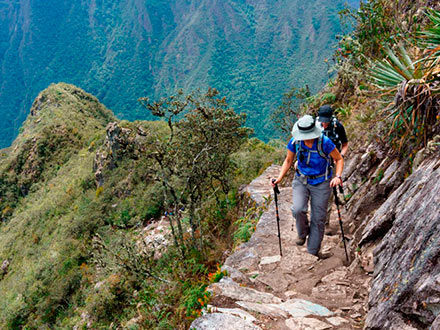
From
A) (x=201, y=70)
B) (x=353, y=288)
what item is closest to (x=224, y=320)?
(x=353, y=288)

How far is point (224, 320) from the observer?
296cm

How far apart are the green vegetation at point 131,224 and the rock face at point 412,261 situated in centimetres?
173

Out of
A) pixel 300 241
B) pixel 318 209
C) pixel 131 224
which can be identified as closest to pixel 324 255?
pixel 300 241

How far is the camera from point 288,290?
413 cm

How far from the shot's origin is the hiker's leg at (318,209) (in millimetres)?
4215

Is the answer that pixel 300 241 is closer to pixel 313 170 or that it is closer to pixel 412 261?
pixel 313 170

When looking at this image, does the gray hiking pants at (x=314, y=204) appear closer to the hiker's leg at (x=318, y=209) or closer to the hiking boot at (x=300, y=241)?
the hiker's leg at (x=318, y=209)

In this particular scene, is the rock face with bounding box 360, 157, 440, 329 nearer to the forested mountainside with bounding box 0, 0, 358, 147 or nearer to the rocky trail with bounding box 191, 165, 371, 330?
the rocky trail with bounding box 191, 165, 371, 330

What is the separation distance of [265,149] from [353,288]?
508 inches

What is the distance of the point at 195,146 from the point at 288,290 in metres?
7.38

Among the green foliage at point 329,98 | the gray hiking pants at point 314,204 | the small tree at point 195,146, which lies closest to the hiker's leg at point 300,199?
the gray hiking pants at point 314,204

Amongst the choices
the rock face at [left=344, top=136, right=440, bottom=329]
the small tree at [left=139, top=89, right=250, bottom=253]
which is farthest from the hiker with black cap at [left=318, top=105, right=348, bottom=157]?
the small tree at [left=139, top=89, right=250, bottom=253]

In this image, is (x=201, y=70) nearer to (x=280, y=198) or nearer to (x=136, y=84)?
(x=136, y=84)

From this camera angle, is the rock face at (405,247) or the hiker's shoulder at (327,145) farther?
the hiker's shoulder at (327,145)
